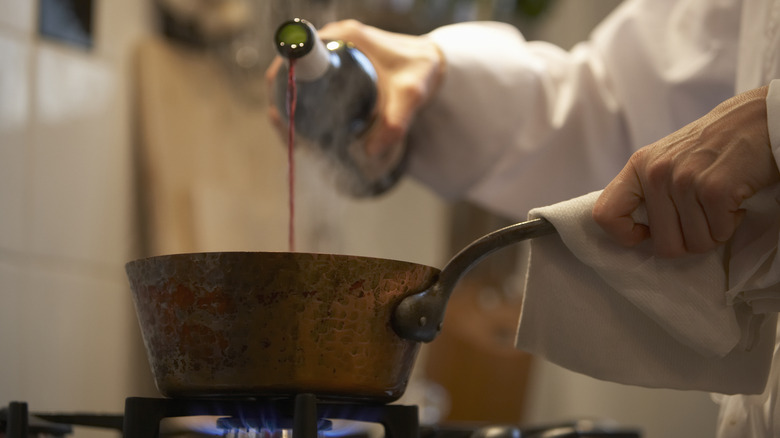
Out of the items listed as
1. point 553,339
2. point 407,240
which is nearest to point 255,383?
point 553,339

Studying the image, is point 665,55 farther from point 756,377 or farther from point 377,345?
point 377,345

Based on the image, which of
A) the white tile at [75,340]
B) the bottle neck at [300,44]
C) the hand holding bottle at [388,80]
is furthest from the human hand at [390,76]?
the white tile at [75,340]

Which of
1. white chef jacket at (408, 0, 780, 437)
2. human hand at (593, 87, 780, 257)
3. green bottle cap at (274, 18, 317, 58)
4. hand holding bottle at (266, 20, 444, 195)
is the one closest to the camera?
human hand at (593, 87, 780, 257)

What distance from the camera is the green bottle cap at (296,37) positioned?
60 centimetres

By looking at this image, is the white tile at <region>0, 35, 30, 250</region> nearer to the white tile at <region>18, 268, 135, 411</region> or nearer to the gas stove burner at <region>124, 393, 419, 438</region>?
the white tile at <region>18, 268, 135, 411</region>

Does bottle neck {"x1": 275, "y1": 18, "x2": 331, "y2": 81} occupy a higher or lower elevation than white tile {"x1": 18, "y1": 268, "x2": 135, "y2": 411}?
higher

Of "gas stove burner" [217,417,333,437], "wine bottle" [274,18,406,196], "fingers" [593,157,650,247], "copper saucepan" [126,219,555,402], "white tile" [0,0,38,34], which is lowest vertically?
"gas stove burner" [217,417,333,437]

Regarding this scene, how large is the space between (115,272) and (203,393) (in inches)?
26.4

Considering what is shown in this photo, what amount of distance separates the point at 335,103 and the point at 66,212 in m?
0.46

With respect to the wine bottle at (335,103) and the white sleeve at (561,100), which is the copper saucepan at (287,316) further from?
the white sleeve at (561,100)

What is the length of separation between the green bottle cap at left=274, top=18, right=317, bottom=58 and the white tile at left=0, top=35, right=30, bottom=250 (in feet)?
1.52

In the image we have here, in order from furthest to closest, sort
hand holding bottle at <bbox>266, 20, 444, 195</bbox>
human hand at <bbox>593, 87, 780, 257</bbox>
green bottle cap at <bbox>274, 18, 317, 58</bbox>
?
hand holding bottle at <bbox>266, 20, 444, 195</bbox> → green bottle cap at <bbox>274, 18, 317, 58</bbox> → human hand at <bbox>593, 87, 780, 257</bbox>

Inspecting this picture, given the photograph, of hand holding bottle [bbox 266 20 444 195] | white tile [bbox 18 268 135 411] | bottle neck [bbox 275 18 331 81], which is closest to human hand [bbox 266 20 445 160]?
hand holding bottle [bbox 266 20 444 195]

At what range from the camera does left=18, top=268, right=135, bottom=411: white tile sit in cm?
97
